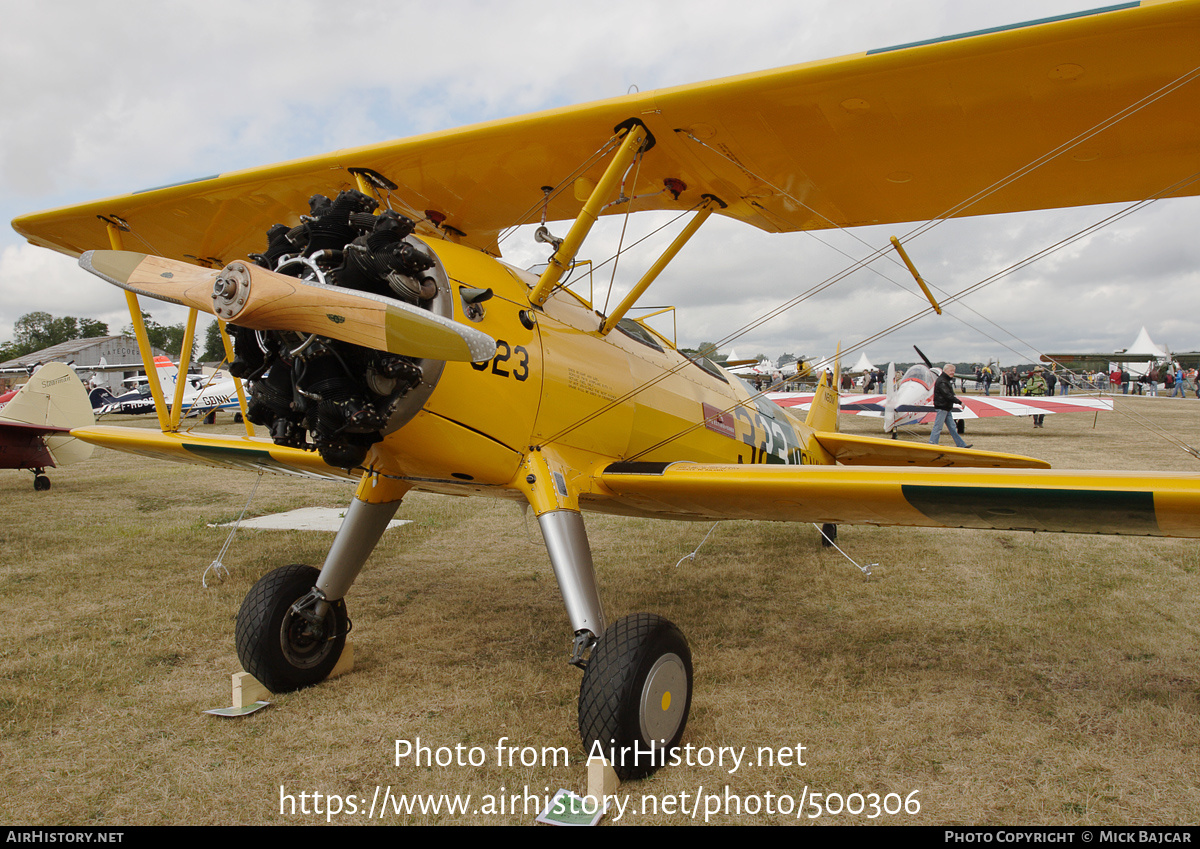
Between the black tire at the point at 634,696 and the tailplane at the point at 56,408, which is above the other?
the tailplane at the point at 56,408

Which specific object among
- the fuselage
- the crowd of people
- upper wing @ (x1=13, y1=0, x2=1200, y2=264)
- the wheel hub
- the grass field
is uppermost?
the crowd of people

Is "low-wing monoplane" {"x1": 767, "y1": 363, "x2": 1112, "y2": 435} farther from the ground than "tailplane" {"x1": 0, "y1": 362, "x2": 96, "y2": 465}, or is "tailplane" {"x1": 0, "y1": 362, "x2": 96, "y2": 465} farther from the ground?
"low-wing monoplane" {"x1": 767, "y1": 363, "x2": 1112, "y2": 435}

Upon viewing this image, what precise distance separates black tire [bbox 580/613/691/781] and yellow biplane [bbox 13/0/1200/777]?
0.01m

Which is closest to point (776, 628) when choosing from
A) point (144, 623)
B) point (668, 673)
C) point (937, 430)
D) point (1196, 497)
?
point (668, 673)

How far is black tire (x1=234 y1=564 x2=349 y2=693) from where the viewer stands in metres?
3.35

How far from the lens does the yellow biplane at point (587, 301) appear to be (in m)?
2.57

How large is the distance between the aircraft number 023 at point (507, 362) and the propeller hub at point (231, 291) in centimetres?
99

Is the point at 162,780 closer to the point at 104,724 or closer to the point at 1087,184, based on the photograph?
the point at 104,724

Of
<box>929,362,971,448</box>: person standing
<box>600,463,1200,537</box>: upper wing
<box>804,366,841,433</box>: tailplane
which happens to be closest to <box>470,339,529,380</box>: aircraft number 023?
<box>600,463,1200,537</box>: upper wing

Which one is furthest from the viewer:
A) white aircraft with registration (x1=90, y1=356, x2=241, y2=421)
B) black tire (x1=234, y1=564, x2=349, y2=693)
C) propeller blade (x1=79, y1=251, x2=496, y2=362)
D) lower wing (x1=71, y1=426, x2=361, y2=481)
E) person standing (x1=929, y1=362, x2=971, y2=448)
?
white aircraft with registration (x1=90, y1=356, x2=241, y2=421)

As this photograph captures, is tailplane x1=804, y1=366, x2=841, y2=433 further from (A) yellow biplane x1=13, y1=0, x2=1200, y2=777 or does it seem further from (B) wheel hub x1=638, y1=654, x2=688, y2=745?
(B) wheel hub x1=638, y1=654, x2=688, y2=745

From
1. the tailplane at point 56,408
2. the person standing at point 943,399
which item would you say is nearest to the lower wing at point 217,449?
the tailplane at point 56,408

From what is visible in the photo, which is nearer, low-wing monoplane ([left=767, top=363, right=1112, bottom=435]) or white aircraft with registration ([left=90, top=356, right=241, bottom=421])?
low-wing monoplane ([left=767, top=363, right=1112, bottom=435])

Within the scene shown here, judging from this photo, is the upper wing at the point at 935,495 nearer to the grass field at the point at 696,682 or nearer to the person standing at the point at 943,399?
the grass field at the point at 696,682
